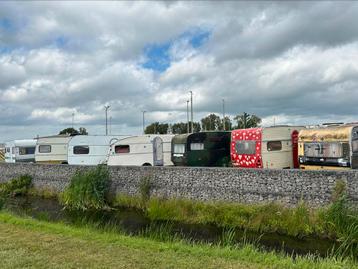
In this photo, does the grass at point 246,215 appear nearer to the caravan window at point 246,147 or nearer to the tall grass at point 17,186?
the caravan window at point 246,147

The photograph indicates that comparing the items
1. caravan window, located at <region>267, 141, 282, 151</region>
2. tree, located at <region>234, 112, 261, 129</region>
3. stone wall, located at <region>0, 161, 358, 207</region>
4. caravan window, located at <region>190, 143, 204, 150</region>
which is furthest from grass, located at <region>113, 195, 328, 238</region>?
tree, located at <region>234, 112, 261, 129</region>

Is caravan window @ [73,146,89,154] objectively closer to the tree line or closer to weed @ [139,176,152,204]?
weed @ [139,176,152,204]

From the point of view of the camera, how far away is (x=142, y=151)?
2406cm

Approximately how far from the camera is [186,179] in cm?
1631

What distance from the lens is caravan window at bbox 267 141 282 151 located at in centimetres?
1877

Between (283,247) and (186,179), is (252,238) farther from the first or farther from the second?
(186,179)

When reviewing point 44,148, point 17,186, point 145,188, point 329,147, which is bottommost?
point 17,186

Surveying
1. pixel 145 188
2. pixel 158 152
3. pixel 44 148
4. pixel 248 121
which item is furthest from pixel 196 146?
pixel 248 121

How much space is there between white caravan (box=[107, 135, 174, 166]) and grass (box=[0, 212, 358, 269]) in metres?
15.8

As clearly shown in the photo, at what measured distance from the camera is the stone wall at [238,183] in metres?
12.5

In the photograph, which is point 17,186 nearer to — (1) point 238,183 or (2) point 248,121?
(1) point 238,183

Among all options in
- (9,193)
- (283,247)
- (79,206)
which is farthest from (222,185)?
(9,193)

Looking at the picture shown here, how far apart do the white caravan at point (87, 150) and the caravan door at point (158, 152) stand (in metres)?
4.72

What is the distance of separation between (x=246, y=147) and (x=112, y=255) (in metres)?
14.2
